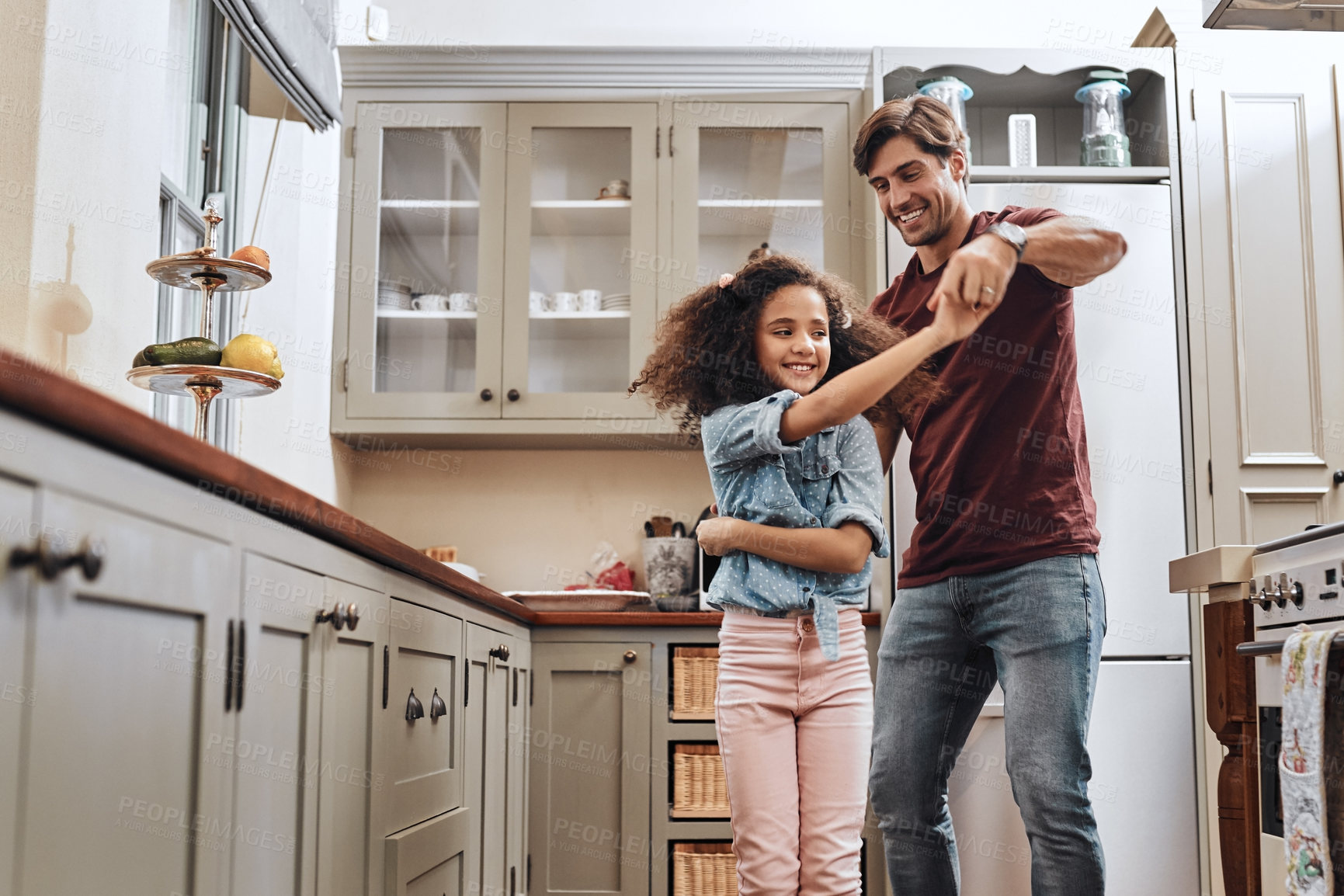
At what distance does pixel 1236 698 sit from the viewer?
178cm

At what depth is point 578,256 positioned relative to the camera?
3273 millimetres

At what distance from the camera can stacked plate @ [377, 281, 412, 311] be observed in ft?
10.6

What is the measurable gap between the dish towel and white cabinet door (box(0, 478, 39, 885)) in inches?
54.9

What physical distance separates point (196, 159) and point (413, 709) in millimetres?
1490

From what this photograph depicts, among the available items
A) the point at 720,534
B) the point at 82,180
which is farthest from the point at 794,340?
the point at 82,180

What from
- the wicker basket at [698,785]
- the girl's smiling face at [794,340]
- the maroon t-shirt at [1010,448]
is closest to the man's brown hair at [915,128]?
the maroon t-shirt at [1010,448]

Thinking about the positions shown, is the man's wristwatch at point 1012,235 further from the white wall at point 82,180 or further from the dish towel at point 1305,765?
the white wall at point 82,180

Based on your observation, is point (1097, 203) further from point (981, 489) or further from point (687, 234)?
point (981, 489)

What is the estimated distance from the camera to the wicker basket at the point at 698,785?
280cm

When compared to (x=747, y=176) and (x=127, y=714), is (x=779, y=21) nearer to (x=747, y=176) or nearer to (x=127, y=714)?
(x=747, y=176)

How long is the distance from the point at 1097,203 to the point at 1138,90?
0.45m

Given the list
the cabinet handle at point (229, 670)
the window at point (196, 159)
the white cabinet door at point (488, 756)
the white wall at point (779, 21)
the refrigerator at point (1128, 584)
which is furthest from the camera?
the white wall at point (779, 21)

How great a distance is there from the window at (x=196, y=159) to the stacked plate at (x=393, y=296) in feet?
1.83

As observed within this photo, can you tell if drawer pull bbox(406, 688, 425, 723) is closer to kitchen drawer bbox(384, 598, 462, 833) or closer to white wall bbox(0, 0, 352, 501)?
kitchen drawer bbox(384, 598, 462, 833)
